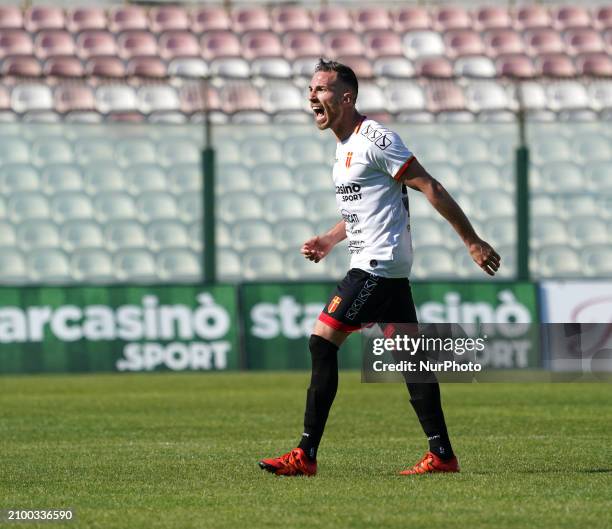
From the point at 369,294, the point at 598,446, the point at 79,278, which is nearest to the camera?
the point at 369,294

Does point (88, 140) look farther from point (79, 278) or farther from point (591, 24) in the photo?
point (591, 24)

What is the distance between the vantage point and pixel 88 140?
2062cm

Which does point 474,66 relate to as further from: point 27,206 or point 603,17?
point 27,206

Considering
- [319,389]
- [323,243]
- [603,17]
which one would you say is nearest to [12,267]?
[323,243]

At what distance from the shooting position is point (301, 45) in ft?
82.0

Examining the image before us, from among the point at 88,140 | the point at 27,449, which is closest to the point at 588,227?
the point at 88,140

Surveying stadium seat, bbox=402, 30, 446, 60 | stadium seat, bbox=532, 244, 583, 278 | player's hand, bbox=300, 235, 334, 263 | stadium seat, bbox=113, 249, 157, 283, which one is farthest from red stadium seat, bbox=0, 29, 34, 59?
player's hand, bbox=300, 235, 334, 263

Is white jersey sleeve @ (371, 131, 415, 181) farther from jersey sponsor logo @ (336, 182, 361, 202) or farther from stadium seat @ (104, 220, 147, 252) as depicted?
stadium seat @ (104, 220, 147, 252)

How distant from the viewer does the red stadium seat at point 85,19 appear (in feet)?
81.6

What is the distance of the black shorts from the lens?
7152mm

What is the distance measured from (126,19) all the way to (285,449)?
1799 centimetres

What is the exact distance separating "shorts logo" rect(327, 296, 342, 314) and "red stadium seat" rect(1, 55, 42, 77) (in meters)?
16.9

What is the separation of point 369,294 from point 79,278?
13.1 m

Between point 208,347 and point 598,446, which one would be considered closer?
point 598,446
